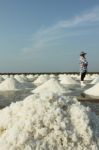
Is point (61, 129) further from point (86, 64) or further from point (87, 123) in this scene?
point (86, 64)

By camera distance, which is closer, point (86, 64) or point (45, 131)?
point (45, 131)

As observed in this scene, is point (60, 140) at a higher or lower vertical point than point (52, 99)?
lower

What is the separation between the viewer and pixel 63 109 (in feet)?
17.4

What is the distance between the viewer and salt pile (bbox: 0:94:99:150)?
482cm

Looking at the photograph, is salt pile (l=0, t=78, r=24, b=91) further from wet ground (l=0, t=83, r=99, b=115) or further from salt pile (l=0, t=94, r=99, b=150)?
salt pile (l=0, t=94, r=99, b=150)

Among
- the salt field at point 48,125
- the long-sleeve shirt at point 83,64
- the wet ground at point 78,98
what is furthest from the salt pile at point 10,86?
the salt field at point 48,125

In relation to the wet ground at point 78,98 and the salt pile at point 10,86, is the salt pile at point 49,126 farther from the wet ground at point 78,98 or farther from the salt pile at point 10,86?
the salt pile at point 10,86

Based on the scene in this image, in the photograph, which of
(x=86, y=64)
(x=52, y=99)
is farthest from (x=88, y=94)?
(x=52, y=99)

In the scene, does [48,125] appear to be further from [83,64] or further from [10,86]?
[83,64]

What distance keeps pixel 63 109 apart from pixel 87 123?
1.30 feet

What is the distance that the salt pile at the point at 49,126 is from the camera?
15.8 feet

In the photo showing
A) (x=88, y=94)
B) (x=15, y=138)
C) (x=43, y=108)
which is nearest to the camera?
(x=15, y=138)

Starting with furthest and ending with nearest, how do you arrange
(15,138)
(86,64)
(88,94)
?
(86,64), (88,94), (15,138)

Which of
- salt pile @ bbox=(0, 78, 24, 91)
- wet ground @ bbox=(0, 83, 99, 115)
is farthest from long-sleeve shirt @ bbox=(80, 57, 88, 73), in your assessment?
wet ground @ bbox=(0, 83, 99, 115)
